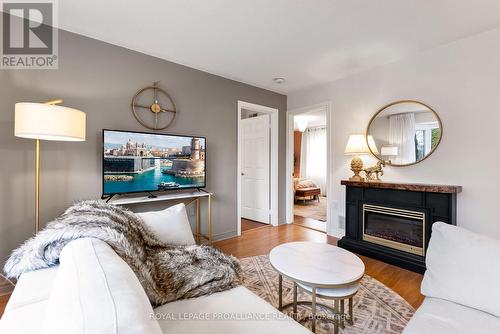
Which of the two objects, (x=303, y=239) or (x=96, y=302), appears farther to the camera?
(x=303, y=239)

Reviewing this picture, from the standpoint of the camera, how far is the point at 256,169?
436cm

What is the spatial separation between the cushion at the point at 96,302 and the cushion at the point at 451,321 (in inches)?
44.7

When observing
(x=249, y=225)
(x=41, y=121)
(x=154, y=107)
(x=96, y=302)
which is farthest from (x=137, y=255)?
(x=249, y=225)

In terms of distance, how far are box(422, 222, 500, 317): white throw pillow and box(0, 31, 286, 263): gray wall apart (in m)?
2.56

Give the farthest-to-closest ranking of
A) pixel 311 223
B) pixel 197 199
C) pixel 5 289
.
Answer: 1. pixel 311 223
2. pixel 197 199
3. pixel 5 289

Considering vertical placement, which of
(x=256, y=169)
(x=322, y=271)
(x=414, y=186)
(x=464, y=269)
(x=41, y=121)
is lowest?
(x=322, y=271)

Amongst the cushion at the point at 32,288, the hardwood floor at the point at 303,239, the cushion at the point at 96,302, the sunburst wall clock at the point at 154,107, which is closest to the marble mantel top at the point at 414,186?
the hardwood floor at the point at 303,239

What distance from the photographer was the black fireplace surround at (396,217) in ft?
7.80

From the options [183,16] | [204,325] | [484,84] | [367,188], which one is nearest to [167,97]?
[183,16]

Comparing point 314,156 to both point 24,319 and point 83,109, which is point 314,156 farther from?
point 24,319

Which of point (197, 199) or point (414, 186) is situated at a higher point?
point (414, 186)

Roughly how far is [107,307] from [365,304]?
1.97 meters

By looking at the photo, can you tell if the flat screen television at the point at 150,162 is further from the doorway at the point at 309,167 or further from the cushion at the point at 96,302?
the doorway at the point at 309,167
